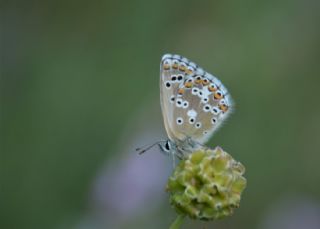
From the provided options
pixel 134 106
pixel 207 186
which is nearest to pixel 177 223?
pixel 207 186

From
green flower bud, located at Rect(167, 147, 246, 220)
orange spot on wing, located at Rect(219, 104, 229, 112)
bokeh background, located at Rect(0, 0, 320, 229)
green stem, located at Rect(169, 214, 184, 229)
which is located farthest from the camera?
bokeh background, located at Rect(0, 0, 320, 229)

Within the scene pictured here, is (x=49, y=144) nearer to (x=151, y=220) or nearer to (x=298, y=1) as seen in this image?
(x=151, y=220)

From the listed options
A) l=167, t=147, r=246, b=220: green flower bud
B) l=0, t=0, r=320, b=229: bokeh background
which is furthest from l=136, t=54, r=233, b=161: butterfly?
l=0, t=0, r=320, b=229: bokeh background

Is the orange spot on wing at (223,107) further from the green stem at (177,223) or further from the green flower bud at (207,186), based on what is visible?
the green stem at (177,223)

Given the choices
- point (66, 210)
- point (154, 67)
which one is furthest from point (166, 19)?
point (66, 210)

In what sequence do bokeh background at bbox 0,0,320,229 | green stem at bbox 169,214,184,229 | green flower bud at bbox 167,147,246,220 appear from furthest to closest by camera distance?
bokeh background at bbox 0,0,320,229, green flower bud at bbox 167,147,246,220, green stem at bbox 169,214,184,229

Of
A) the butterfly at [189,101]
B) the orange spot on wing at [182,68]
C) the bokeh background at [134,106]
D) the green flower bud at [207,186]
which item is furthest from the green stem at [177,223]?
the bokeh background at [134,106]

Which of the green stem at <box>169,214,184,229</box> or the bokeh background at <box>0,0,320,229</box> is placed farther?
the bokeh background at <box>0,0,320,229</box>

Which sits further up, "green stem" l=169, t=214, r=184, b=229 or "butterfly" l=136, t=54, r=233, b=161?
Answer: "butterfly" l=136, t=54, r=233, b=161

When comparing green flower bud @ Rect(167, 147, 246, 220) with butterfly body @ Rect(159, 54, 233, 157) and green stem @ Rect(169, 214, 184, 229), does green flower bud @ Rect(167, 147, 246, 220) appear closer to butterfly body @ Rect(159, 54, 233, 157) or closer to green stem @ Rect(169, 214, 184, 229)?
green stem @ Rect(169, 214, 184, 229)
